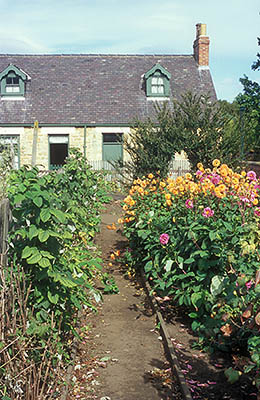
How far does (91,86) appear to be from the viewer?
2616cm

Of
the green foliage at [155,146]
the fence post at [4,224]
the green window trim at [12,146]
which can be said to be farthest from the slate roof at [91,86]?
the fence post at [4,224]

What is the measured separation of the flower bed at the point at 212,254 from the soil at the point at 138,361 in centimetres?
21

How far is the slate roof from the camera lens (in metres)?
24.6

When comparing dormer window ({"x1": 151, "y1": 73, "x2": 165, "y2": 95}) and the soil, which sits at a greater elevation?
dormer window ({"x1": 151, "y1": 73, "x2": 165, "y2": 95})

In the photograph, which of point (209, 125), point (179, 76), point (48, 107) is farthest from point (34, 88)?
point (209, 125)

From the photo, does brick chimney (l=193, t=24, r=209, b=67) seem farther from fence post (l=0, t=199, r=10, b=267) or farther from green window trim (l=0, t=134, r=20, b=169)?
fence post (l=0, t=199, r=10, b=267)

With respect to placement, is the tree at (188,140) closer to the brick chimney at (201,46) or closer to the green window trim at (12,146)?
the green window trim at (12,146)

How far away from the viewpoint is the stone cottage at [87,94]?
2433cm

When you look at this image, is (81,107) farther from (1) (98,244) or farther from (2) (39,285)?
(2) (39,285)

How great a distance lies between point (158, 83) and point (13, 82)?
24.8ft

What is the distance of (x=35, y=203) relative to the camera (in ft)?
11.8

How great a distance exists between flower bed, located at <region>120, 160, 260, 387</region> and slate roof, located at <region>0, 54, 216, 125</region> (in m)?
18.2

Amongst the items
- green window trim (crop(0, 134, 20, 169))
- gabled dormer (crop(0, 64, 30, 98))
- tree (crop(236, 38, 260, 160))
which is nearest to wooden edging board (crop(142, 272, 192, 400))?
green window trim (crop(0, 134, 20, 169))

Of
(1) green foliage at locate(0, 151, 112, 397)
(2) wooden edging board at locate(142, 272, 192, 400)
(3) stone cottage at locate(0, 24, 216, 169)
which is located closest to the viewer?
(1) green foliage at locate(0, 151, 112, 397)
